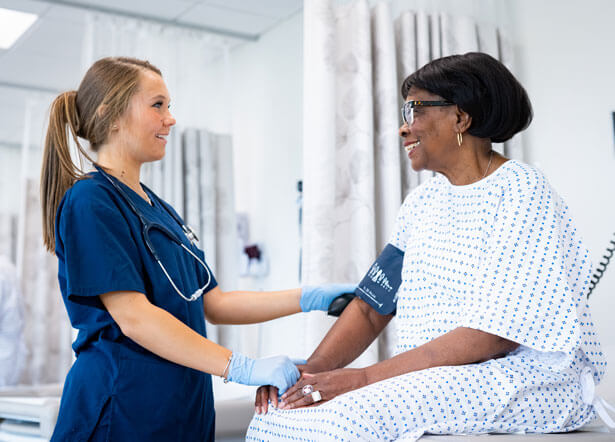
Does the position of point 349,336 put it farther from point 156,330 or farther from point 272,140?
point 272,140

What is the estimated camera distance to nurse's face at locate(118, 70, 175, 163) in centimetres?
158

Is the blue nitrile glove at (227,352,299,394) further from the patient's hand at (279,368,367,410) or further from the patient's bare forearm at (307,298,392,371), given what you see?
the patient's bare forearm at (307,298,392,371)

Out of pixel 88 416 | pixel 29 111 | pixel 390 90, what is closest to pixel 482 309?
pixel 88 416

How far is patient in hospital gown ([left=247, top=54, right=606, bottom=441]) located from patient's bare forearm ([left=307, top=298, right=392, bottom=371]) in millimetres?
227

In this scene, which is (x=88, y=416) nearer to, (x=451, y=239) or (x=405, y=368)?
(x=405, y=368)

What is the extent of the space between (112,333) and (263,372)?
0.34m

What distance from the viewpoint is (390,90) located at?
266 cm

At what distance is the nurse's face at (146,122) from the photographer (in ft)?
5.19

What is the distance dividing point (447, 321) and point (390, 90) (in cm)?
135

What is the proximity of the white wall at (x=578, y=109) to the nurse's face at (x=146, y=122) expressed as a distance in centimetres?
164

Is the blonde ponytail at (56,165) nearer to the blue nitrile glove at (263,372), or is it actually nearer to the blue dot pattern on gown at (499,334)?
the blue nitrile glove at (263,372)

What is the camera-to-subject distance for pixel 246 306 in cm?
187

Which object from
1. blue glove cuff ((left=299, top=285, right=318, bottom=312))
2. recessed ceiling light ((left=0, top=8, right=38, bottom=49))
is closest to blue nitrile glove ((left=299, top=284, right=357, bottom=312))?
blue glove cuff ((left=299, top=285, right=318, bottom=312))

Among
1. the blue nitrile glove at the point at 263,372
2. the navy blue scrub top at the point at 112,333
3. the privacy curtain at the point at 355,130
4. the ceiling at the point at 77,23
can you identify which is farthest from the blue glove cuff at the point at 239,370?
the ceiling at the point at 77,23
